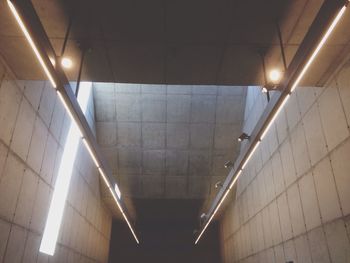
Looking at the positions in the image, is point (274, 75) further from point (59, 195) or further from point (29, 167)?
point (59, 195)

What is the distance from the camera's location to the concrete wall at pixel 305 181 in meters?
4.39

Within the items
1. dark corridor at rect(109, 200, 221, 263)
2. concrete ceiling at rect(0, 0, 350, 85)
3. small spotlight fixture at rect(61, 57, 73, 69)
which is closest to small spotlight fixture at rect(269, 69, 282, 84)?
concrete ceiling at rect(0, 0, 350, 85)

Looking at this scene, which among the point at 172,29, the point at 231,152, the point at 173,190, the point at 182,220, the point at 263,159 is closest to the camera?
the point at 172,29

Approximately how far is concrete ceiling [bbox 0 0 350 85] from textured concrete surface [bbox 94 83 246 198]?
5.39m

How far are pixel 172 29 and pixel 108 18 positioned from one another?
2.94ft

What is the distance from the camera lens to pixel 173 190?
41.7 feet

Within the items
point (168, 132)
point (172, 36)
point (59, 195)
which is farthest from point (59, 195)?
point (172, 36)

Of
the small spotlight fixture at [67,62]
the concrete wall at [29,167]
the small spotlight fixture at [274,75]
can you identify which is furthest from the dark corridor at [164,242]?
the small spotlight fixture at [274,75]

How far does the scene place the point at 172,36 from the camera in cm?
431

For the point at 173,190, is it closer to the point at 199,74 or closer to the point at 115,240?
the point at 115,240

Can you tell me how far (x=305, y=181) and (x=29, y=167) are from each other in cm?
511

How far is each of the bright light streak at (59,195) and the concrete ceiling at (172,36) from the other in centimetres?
245

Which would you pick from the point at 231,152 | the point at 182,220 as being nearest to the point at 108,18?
the point at 231,152

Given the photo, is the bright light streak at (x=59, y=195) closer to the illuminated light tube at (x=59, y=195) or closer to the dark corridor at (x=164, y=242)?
the illuminated light tube at (x=59, y=195)
